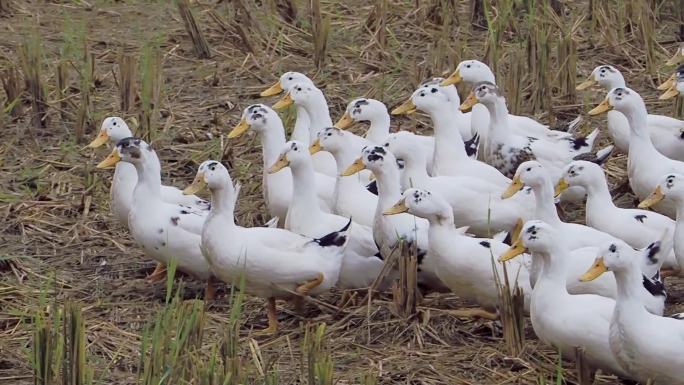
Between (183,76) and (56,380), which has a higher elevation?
(183,76)

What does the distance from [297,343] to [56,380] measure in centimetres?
125

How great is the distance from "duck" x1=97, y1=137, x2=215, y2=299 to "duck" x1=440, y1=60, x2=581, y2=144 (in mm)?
1873

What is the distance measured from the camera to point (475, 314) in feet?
19.3

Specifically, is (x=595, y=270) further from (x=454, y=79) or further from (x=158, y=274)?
(x=454, y=79)

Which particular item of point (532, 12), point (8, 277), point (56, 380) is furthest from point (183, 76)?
A: point (56, 380)

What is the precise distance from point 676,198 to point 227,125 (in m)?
2.82

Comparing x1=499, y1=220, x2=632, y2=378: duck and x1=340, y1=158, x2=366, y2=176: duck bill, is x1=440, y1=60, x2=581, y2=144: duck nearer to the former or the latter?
x1=340, y1=158, x2=366, y2=176: duck bill

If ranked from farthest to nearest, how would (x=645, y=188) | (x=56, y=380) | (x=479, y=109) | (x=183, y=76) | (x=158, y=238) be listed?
(x=183, y=76) → (x=479, y=109) → (x=645, y=188) → (x=158, y=238) → (x=56, y=380)

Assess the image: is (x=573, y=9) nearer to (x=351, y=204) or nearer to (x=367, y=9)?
(x=367, y=9)

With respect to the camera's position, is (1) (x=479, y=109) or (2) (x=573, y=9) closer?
(1) (x=479, y=109)

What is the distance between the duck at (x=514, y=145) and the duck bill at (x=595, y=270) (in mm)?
1884

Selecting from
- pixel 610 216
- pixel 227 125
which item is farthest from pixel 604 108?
pixel 227 125

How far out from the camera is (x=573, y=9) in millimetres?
9508

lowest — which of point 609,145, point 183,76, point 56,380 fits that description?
point 56,380
